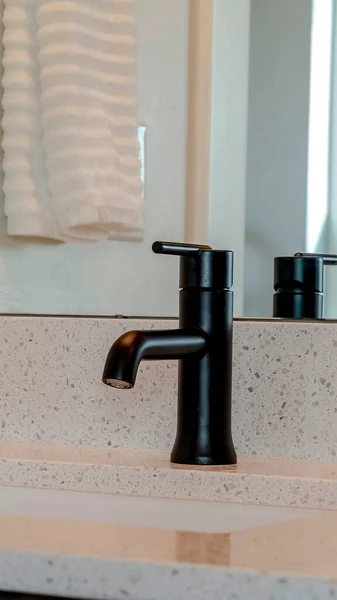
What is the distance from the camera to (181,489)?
0.75 metres

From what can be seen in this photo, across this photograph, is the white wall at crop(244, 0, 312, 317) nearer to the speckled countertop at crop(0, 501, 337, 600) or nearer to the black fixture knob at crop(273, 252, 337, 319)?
the black fixture knob at crop(273, 252, 337, 319)

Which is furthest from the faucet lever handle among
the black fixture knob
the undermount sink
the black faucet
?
the undermount sink

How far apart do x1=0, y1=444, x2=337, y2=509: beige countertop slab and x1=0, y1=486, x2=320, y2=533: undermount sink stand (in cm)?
1

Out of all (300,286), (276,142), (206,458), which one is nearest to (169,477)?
(206,458)

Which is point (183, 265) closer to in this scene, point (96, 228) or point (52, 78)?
point (96, 228)

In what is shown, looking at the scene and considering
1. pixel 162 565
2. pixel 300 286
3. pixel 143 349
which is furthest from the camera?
pixel 300 286

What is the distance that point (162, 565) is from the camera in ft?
1.51

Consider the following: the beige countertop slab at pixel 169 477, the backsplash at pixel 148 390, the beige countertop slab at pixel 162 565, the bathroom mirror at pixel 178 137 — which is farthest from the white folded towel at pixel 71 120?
the beige countertop slab at pixel 162 565

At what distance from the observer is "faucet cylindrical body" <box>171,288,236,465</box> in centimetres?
77

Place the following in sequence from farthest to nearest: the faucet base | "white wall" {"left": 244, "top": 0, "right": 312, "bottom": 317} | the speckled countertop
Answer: "white wall" {"left": 244, "top": 0, "right": 312, "bottom": 317} → the faucet base → the speckled countertop

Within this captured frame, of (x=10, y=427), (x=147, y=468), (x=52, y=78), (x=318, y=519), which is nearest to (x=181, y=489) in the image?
(x=147, y=468)

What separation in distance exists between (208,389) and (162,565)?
32 centimetres

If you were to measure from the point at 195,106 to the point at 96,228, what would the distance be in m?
0.18

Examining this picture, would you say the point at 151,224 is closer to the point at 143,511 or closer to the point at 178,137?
the point at 178,137
